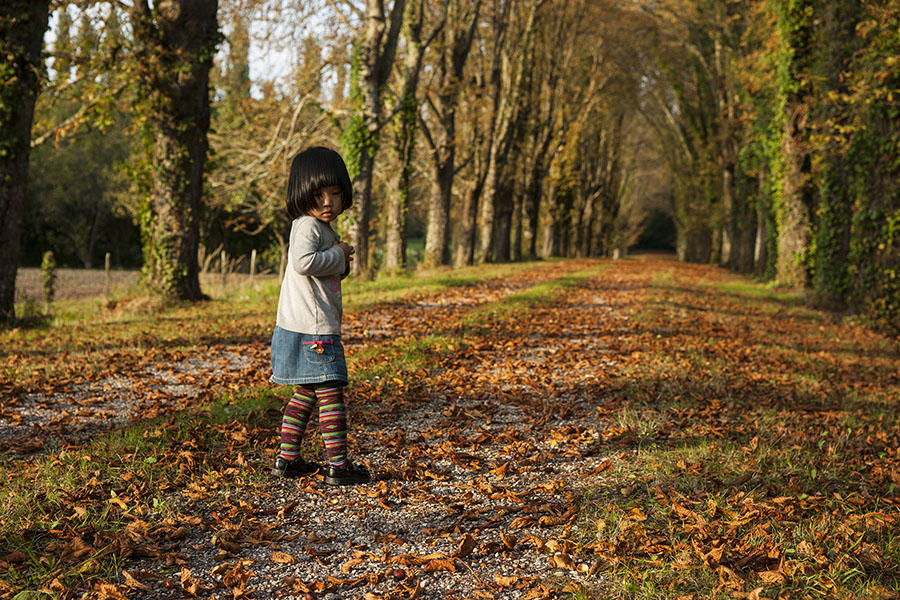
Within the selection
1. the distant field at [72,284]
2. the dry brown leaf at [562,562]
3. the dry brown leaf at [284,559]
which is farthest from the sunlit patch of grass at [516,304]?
the distant field at [72,284]

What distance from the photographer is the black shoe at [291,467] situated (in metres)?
3.99

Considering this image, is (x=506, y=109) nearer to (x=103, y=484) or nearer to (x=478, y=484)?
(x=478, y=484)

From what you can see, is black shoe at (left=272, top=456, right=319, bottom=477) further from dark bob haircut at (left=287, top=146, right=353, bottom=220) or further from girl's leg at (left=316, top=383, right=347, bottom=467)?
dark bob haircut at (left=287, top=146, right=353, bottom=220)

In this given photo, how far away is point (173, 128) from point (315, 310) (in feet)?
30.3

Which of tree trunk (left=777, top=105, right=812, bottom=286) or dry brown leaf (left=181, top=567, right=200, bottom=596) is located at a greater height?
tree trunk (left=777, top=105, right=812, bottom=286)

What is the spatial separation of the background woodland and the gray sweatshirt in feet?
23.6

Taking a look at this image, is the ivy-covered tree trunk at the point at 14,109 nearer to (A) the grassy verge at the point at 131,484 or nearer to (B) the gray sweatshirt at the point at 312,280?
(A) the grassy verge at the point at 131,484

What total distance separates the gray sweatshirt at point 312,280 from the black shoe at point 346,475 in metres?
0.89

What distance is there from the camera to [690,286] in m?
19.3

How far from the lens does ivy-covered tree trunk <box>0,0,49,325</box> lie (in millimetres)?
8539

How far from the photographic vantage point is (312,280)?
389 centimetres

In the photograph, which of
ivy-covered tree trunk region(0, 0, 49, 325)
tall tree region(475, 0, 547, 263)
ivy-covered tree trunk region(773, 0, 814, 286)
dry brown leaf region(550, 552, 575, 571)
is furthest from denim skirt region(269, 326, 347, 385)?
tall tree region(475, 0, 547, 263)

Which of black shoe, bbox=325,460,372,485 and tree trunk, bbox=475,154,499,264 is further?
tree trunk, bbox=475,154,499,264

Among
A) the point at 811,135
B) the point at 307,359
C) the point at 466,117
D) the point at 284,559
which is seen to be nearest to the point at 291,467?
the point at 307,359
